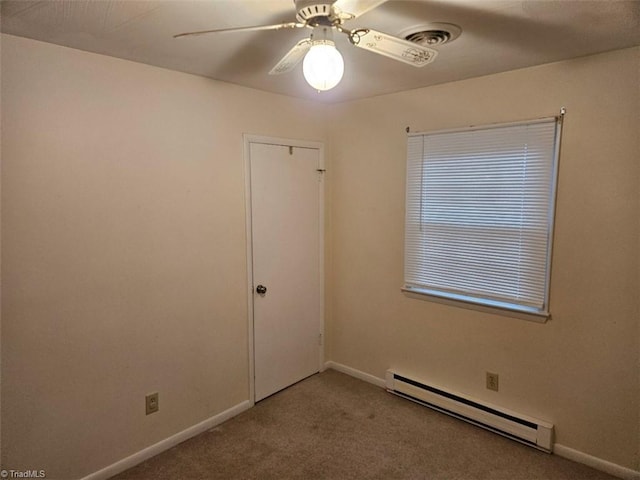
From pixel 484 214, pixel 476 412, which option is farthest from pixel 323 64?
pixel 476 412

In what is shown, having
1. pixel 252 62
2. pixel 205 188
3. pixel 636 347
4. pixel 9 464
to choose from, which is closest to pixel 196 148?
pixel 205 188

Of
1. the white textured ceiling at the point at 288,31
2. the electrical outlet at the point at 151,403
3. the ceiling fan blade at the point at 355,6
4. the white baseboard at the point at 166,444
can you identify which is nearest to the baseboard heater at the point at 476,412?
the white baseboard at the point at 166,444

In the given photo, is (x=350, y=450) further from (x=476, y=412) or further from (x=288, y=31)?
(x=288, y=31)

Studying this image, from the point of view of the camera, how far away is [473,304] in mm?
2701

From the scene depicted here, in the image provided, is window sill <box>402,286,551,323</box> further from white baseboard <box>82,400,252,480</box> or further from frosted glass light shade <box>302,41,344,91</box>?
frosted glass light shade <box>302,41,344,91</box>

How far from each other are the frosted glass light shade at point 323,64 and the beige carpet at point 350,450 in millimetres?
2171

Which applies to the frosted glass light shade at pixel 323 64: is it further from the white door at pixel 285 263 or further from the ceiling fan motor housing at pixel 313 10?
the white door at pixel 285 263

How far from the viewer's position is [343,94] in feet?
10.0

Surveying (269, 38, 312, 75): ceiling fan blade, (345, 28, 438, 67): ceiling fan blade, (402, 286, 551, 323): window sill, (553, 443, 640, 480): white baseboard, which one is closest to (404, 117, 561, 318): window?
(402, 286, 551, 323): window sill

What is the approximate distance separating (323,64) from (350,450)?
2309 millimetres

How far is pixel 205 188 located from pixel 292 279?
1099 mm

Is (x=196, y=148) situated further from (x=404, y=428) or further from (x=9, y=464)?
(x=404, y=428)

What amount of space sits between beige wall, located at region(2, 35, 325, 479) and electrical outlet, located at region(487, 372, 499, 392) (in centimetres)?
183

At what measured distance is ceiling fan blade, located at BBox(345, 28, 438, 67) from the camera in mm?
1389
